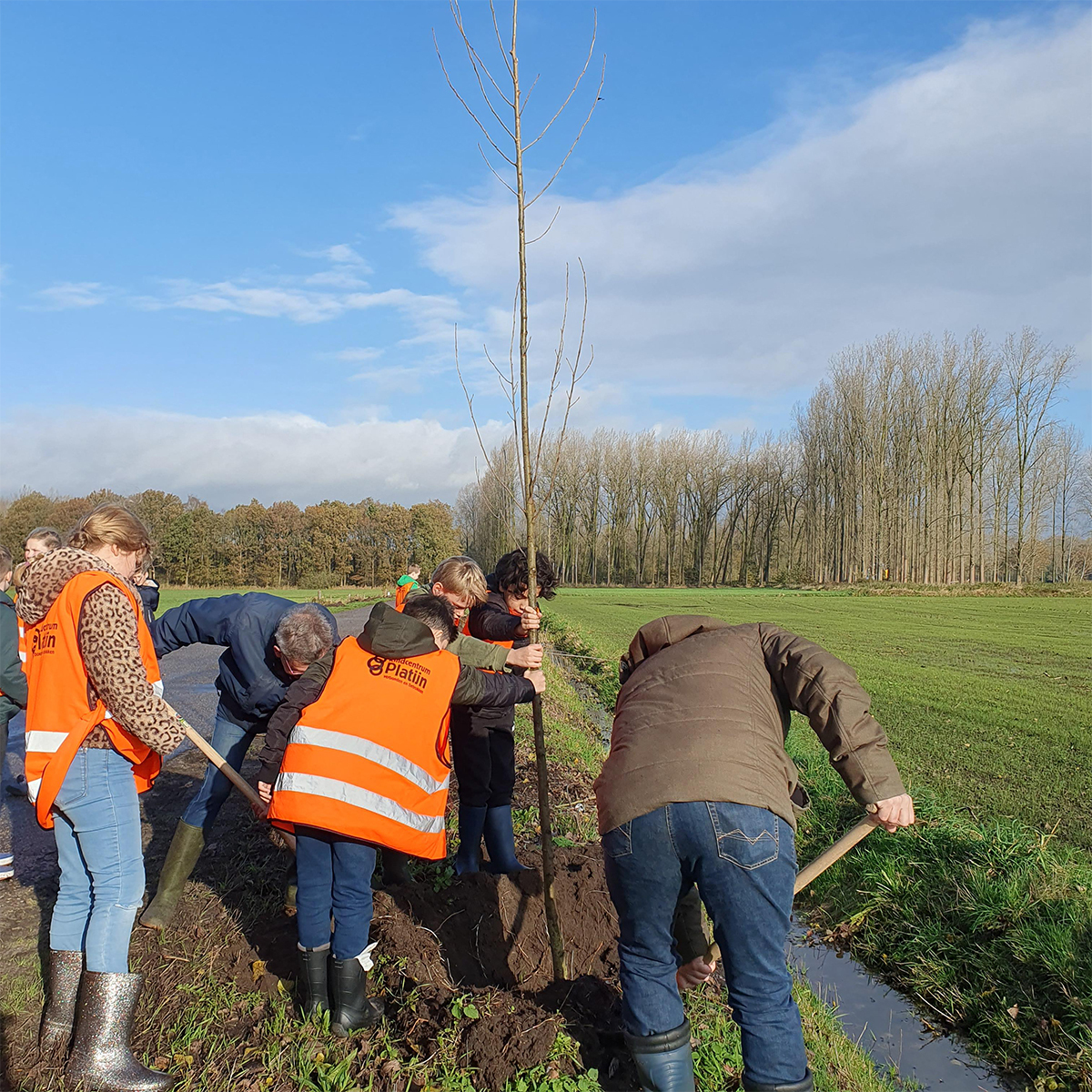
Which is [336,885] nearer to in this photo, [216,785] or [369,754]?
[369,754]

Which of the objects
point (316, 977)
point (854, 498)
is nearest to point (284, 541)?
point (854, 498)

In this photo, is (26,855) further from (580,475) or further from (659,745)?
(580,475)

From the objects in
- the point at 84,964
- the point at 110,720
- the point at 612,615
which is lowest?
the point at 612,615

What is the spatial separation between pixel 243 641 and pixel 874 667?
14.6m

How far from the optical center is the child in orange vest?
3.24m

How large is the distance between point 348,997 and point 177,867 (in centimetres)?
162

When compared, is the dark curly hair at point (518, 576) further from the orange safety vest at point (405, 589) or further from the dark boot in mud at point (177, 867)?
the dark boot in mud at point (177, 867)

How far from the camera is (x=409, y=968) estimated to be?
3787mm

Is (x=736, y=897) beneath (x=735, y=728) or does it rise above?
beneath

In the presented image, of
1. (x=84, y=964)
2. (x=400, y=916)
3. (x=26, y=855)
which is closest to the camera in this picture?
(x=84, y=964)

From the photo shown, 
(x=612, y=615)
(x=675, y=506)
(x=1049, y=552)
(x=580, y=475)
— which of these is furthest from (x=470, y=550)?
(x=1049, y=552)

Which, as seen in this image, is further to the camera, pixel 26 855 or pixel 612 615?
pixel 612 615

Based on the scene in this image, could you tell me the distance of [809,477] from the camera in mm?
71188

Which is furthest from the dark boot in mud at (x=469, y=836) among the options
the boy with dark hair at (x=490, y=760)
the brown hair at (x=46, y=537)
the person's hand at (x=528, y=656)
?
the brown hair at (x=46, y=537)
